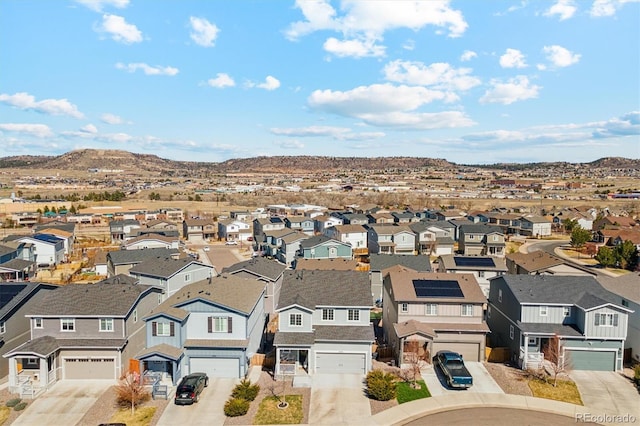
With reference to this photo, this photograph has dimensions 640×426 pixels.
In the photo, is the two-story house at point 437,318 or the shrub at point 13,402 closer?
the shrub at point 13,402

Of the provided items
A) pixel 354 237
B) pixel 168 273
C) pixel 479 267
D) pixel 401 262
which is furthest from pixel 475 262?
pixel 168 273

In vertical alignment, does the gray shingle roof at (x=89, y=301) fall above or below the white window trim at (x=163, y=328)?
above

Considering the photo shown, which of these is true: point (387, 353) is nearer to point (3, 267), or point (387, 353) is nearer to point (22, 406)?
point (22, 406)

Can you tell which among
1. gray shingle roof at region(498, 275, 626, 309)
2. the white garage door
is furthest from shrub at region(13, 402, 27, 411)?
gray shingle roof at region(498, 275, 626, 309)

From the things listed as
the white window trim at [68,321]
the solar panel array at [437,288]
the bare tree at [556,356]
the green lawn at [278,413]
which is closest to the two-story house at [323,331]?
the green lawn at [278,413]

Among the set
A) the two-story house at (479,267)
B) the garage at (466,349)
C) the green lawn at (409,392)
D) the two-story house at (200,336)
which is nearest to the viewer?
the green lawn at (409,392)

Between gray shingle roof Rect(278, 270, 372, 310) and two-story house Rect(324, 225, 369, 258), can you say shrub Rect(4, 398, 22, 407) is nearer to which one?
gray shingle roof Rect(278, 270, 372, 310)

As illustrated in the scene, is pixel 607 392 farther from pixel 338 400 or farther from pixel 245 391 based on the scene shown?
pixel 245 391

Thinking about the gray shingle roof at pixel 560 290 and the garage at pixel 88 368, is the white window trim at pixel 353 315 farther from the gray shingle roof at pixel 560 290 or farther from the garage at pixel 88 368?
the garage at pixel 88 368
